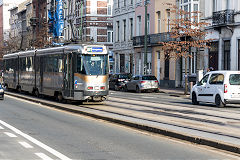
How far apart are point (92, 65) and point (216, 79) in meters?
5.82

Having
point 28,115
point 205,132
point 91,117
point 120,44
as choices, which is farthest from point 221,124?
point 120,44

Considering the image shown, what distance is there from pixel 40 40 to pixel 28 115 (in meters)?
51.8

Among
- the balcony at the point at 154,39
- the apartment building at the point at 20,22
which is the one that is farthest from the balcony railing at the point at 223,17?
the apartment building at the point at 20,22

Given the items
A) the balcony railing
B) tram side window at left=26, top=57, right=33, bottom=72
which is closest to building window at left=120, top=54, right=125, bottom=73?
the balcony railing

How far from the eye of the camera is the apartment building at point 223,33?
40.8m

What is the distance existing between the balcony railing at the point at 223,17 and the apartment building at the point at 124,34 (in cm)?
2013

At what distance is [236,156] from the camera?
34.4 feet

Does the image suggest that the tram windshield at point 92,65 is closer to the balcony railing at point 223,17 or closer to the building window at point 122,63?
the balcony railing at point 223,17

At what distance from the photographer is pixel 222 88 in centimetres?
2503

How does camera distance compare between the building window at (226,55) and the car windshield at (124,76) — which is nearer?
the building window at (226,55)

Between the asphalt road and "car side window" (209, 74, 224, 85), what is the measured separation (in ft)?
31.5

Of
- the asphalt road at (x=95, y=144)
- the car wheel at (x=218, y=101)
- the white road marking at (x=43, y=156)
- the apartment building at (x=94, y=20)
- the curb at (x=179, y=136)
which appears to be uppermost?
the apartment building at (x=94, y=20)

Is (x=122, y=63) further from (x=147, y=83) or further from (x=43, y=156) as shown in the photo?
(x=43, y=156)

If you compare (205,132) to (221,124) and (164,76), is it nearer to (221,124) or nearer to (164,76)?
(221,124)
